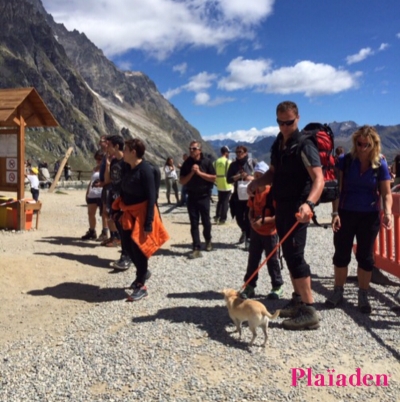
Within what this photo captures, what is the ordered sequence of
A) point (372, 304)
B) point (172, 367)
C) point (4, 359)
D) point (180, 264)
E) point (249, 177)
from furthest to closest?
point (249, 177) → point (180, 264) → point (372, 304) → point (4, 359) → point (172, 367)

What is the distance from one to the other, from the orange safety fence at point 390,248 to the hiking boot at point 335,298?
0.94 meters

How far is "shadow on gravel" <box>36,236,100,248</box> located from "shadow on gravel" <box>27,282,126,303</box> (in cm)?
260

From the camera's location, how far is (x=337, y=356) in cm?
382

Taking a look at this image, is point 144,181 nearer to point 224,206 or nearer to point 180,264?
point 180,264

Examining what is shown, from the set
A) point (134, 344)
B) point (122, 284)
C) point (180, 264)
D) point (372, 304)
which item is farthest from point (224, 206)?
point (134, 344)

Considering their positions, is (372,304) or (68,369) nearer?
(68,369)

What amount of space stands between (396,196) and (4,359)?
185 inches

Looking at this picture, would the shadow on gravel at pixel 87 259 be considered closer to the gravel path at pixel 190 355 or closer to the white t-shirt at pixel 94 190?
the white t-shirt at pixel 94 190

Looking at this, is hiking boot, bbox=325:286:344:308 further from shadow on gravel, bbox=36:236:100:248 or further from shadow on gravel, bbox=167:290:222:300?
shadow on gravel, bbox=36:236:100:248

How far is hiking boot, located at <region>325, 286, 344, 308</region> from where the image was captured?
5.07 metres

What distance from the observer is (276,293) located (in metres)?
5.41

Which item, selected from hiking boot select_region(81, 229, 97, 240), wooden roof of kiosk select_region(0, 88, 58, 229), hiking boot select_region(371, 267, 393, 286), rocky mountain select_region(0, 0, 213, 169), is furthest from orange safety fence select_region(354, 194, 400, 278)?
rocky mountain select_region(0, 0, 213, 169)

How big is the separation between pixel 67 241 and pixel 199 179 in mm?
3406

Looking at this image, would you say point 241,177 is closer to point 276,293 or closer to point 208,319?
point 276,293
